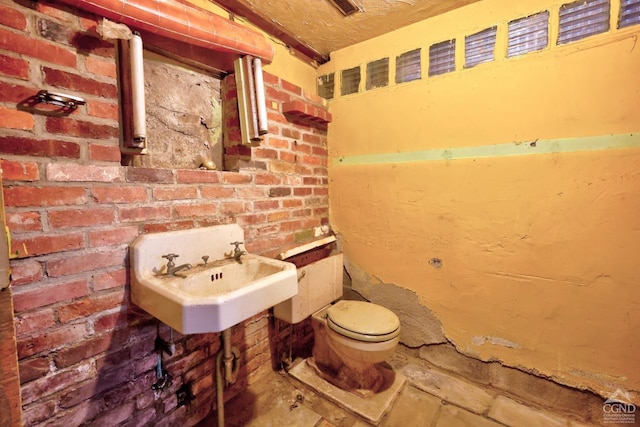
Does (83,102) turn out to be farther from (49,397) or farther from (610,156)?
(610,156)

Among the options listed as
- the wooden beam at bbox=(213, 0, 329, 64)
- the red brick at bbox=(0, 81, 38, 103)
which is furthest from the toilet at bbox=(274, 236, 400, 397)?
the wooden beam at bbox=(213, 0, 329, 64)

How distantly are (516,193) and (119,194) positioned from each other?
1940 mm

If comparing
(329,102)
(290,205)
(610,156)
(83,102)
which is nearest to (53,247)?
(83,102)

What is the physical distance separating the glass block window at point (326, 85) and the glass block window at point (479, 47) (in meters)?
0.93

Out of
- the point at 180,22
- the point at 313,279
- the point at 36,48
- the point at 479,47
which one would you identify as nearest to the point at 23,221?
the point at 36,48

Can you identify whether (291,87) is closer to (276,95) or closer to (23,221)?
(276,95)

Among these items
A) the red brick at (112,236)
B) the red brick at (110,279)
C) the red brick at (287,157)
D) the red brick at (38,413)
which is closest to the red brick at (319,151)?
the red brick at (287,157)

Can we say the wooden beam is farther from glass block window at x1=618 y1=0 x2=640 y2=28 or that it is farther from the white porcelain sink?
glass block window at x1=618 y1=0 x2=640 y2=28

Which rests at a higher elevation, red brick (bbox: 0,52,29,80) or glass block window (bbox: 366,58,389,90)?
glass block window (bbox: 366,58,389,90)

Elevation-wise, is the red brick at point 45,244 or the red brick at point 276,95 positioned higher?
the red brick at point 276,95

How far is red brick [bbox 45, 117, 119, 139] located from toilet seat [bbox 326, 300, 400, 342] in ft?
4.63

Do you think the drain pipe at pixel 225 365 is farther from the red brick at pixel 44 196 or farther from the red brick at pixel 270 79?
the red brick at pixel 270 79

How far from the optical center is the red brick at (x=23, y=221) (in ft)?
2.81

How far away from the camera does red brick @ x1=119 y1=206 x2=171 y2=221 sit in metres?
1.11
